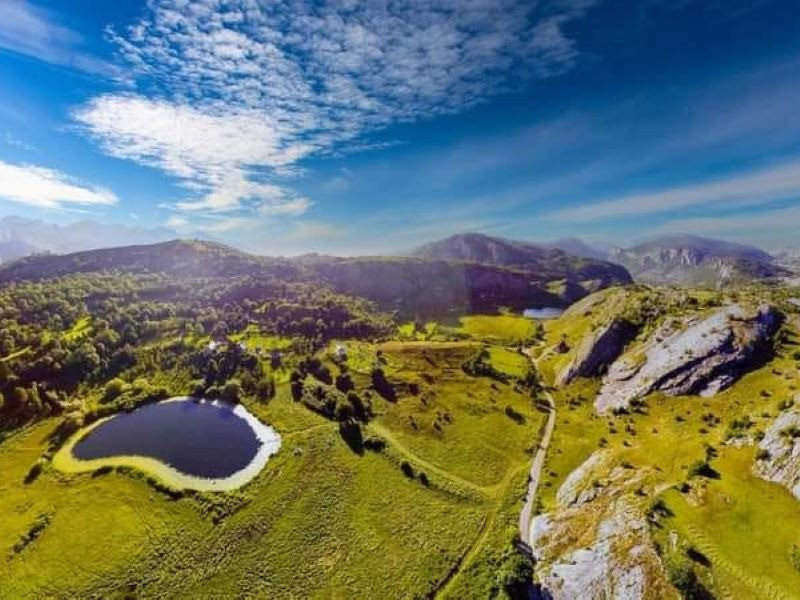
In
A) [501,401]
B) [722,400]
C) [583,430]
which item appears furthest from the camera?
[501,401]

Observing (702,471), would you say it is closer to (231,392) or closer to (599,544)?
(599,544)

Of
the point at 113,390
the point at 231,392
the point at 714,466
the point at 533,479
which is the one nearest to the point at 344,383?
the point at 231,392

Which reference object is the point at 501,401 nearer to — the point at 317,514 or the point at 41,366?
the point at 317,514

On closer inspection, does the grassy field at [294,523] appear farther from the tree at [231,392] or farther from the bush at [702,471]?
the bush at [702,471]

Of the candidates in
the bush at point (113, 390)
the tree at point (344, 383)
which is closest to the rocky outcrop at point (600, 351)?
the tree at point (344, 383)

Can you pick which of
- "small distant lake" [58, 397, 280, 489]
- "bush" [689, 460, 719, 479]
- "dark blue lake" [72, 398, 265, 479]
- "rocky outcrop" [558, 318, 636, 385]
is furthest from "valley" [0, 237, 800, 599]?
"dark blue lake" [72, 398, 265, 479]

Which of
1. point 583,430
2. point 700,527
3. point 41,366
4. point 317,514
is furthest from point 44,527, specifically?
point 583,430

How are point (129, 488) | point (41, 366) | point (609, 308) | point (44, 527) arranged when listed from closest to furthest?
1. point (44, 527)
2. point (129, 488)
3. point (41, 366)
4. point (609, 308)
